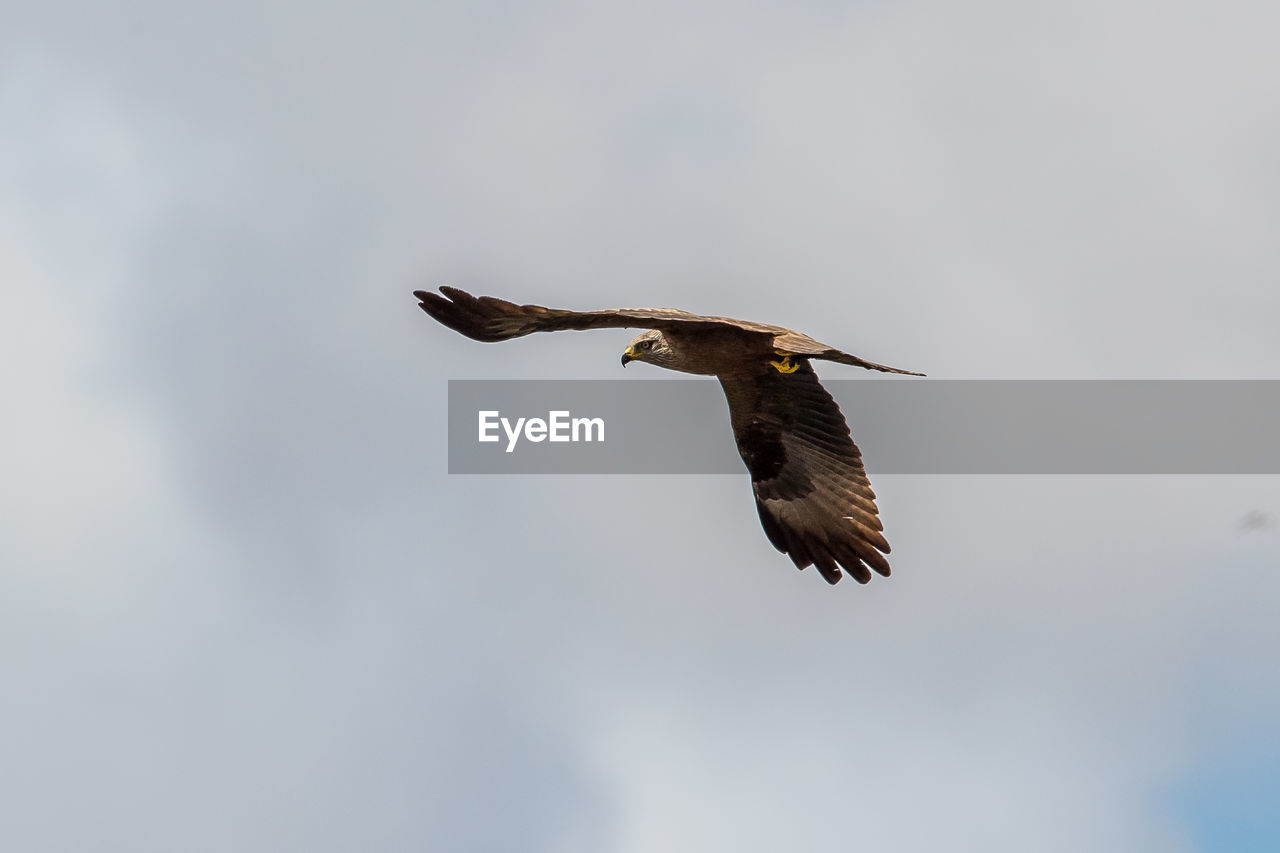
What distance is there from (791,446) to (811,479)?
0.40 meters

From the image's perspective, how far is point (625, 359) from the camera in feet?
50.1

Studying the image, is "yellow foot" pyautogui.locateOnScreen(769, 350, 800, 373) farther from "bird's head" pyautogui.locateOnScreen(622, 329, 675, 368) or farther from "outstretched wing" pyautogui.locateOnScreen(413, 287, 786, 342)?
"outstretched wing" pyautogui.locateOnScreen(413, 287, 786, 342)

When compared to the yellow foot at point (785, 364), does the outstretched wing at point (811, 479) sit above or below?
below

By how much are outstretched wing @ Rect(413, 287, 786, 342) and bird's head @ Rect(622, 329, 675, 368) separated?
5.28 feet

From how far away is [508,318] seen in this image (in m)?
13.2

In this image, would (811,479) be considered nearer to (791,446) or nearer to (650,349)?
(791,446)

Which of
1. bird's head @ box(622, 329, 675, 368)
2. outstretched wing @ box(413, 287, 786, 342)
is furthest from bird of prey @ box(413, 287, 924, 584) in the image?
outstretched wing @ box(413, 287, 786, 342)

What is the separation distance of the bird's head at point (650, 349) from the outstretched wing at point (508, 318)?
161cm

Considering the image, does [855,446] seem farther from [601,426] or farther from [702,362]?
[601,426]

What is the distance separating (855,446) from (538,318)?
479 cm

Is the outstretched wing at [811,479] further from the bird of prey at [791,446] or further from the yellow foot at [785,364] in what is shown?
the yellow foot at [785,364]

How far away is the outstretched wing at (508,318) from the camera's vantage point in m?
13.1

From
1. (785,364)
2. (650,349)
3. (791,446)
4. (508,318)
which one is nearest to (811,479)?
(791,446)

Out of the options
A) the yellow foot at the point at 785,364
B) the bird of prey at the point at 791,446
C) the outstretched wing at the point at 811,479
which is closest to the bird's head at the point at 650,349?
the bird of prey at the point at 791,446
